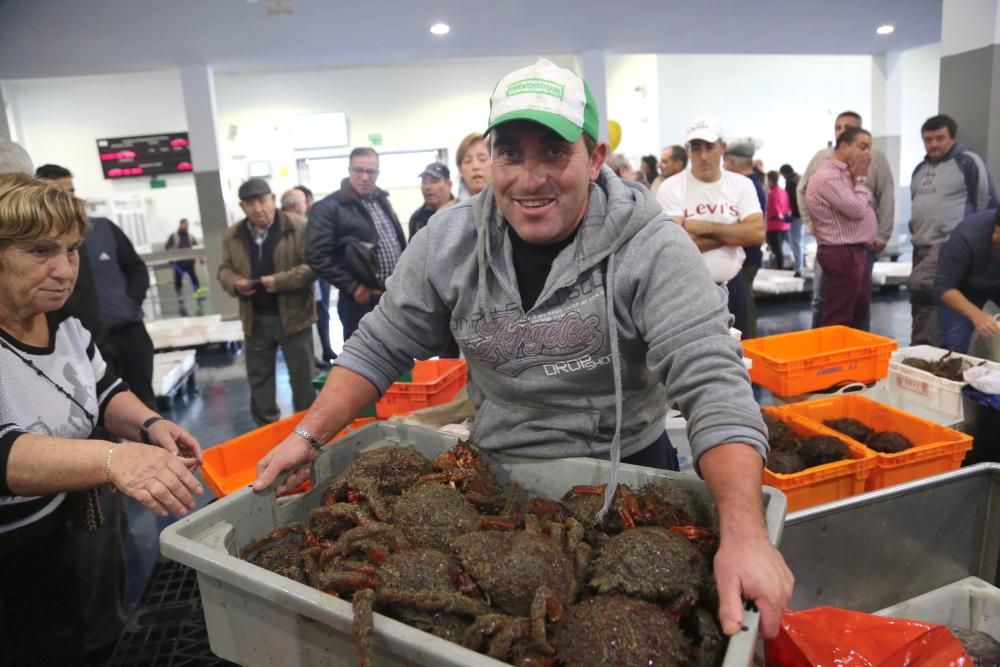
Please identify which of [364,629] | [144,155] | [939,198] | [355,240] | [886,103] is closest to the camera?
[364,629]

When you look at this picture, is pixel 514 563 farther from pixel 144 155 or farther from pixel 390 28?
pixel 144 155

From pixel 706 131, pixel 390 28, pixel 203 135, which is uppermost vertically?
pixel 390 28

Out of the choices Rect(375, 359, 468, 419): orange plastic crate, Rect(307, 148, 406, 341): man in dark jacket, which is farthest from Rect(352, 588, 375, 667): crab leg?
Rect(307, 148, 406, 341): man in dark jacket

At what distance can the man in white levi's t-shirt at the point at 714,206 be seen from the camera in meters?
3.60

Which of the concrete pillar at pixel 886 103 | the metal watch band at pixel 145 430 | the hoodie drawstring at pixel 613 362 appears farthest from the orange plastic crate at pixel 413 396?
the concrete pillar at pixel 886 103

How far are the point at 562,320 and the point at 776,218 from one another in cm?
863

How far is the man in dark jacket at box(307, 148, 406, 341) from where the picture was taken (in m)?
4.32

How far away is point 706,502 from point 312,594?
2.51ft

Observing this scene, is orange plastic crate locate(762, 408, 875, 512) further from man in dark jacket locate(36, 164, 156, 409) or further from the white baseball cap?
man in dark jacket locate(36, 164, 156, 409)

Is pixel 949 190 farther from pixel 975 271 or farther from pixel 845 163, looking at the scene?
pixel 975 271

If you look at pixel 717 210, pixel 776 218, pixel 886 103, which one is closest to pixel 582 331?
pixel 717 210

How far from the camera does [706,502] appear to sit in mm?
1356

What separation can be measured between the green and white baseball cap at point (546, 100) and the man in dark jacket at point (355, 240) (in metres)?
3.06

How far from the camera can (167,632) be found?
6.07 ft
